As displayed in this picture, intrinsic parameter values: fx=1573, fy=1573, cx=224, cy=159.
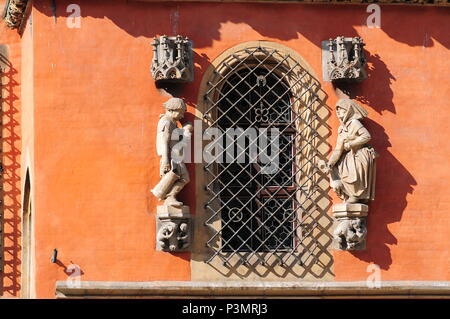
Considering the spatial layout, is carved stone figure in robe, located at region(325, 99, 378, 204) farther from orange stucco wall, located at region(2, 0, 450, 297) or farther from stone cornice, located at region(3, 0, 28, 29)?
stone cornice, located at region(3, 0, 28, 29)

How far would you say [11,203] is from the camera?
18.2 m

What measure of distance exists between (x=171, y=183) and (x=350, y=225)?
1986 mm

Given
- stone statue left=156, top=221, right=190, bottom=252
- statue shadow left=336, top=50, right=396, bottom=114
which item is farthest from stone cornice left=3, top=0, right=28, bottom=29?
statue shadow left=336, top=50, right=396, bottom=114

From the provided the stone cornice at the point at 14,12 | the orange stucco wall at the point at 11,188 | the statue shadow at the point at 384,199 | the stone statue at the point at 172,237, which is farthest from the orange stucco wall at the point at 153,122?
the orange stucco wall at the point at 11,188

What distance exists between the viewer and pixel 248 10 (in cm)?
1731

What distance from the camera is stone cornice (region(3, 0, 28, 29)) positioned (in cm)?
1753

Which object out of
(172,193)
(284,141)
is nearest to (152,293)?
(172,193)

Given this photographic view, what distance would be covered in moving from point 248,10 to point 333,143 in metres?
1.74

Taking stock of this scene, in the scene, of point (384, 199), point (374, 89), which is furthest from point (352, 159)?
point (374, 89)

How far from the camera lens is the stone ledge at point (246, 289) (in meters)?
16.7

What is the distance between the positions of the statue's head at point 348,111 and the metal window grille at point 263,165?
28 centimetres
